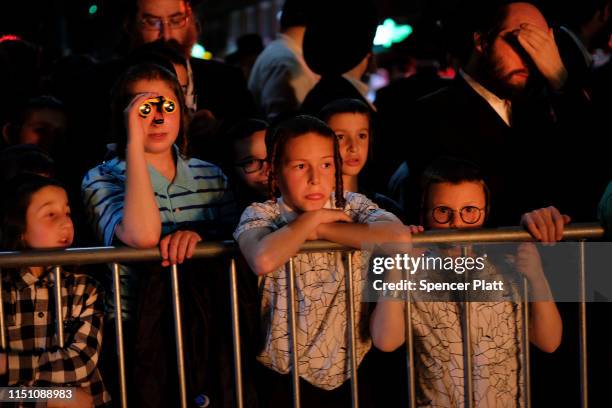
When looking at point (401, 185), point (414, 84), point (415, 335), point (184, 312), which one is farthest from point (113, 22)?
point (415, 335)

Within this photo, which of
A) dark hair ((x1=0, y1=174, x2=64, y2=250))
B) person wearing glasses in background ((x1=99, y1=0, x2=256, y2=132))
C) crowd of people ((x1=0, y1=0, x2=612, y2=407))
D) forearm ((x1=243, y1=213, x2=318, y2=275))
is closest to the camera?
forearm ((x1=243, y1=213, x2=318, y2=275))

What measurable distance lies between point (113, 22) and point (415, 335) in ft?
11.4

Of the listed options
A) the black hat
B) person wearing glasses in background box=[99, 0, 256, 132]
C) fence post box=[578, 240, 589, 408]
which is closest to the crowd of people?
fence post box=[578, 240, 589, 408]

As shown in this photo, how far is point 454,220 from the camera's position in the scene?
155 inches

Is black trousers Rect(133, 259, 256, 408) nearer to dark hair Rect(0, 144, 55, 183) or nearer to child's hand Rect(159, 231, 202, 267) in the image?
child's hand Rect(159, 231, 202, 267)

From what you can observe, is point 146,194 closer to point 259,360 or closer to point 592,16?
point 259,360

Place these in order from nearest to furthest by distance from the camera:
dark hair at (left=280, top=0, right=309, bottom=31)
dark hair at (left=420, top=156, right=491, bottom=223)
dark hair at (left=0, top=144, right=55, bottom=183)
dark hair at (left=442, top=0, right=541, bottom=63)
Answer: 1. dark hair at (left=420, top=156, right=491, bottom=223)
2. dark hair at (left=0, top=144, right=55, bottom=183)
3. dark hair at (left=442, top=0, right=541, bottom=63)
4. dark hair at (left=280, top=0, right=309, bottom=31)

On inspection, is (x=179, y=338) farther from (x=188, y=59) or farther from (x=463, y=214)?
(x=188, y=59)

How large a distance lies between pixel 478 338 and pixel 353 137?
135 cm

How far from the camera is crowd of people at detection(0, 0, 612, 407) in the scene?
377 centimetres

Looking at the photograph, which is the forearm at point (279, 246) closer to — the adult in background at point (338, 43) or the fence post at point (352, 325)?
the fence post at point (352, 325)

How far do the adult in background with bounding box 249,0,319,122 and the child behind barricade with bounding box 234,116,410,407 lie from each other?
220 centimetres

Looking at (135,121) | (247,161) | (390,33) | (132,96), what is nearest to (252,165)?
(247,161)

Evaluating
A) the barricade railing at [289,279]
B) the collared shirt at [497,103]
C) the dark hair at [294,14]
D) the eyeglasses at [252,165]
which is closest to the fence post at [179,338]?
the barricade railing at [289,279]
